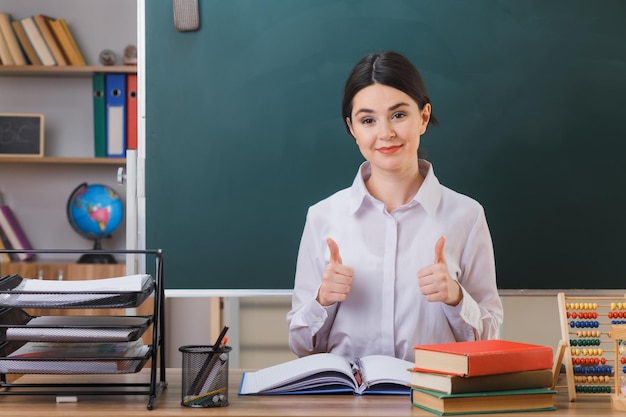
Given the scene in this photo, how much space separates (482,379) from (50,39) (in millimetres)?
3257

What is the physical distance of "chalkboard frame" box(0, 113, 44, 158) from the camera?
3994 millimetres

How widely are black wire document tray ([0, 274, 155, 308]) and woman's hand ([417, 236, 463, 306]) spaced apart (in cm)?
60

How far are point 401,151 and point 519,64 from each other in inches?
23.0

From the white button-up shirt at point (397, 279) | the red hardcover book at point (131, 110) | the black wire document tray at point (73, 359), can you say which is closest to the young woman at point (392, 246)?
the white button-up shirt at point (397, 279)

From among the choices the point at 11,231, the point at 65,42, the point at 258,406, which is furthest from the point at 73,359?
the point at 65,42

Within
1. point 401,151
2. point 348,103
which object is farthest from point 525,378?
point 348,103

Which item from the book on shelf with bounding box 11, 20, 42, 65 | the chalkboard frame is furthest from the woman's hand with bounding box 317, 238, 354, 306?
the book on shelf with bounding box 11, 20, 42, 65

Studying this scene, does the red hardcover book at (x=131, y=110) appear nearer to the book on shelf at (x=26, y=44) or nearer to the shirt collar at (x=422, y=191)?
the book on shelf at (x=26, y=44)

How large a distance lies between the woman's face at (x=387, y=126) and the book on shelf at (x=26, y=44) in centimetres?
244

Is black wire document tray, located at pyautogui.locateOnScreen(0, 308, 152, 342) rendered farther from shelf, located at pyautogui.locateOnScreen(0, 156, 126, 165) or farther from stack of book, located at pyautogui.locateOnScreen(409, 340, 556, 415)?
shelf, located at pyautogui.locateOnScreen(0, 156, 126, 165)

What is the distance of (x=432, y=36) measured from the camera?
239cm

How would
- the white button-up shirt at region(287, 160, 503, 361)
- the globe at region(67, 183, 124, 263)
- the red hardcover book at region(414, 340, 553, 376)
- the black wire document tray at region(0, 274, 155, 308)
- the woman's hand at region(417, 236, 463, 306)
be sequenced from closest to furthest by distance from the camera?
the red hardcover book at region(414, 340, 553, 376) → the black wire document tray at region(0, 274, 155, 308) → the woman's hand at region(417, 236, 463, 306) → the white button-up shirt at region(287, 160, 503, 361) → the globe at region(67, 183, 124, 263)

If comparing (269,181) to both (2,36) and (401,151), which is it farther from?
(2,36)

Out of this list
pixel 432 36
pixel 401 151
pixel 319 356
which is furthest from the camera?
pixel 432 36
